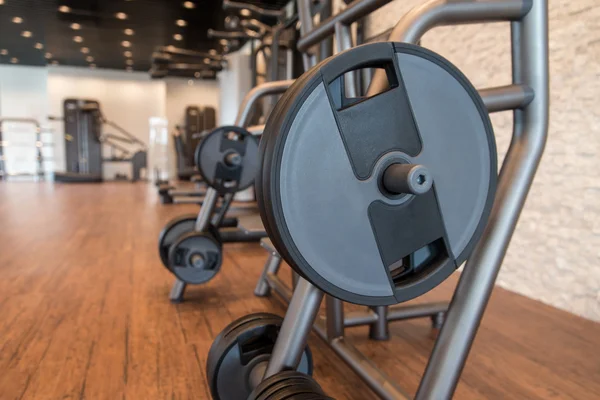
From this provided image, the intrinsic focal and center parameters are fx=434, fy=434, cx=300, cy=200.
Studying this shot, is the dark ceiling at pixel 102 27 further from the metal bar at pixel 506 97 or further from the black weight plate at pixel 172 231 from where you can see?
the metal bar at pixel 506 97

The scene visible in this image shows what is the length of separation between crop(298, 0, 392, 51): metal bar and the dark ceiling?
4.88 meters

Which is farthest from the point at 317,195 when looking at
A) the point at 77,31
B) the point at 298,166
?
the point at 77,31

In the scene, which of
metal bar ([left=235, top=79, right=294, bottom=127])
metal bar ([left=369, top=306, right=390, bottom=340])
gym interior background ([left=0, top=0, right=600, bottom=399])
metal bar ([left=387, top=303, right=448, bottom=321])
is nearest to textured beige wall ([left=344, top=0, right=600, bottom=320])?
gym interior background ([left=0, top=0, right=600, bottom=399])

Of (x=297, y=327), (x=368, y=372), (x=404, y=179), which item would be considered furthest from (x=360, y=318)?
(x=404, y=179)

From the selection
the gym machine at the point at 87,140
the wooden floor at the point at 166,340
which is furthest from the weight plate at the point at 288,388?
the gym machine at the point at 87,140

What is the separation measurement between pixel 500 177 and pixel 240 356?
1.91 ft

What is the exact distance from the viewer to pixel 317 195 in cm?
52

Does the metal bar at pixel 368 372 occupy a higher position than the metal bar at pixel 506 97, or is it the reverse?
the metal bar at pixel 506 97

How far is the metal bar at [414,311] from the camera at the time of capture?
137 cm

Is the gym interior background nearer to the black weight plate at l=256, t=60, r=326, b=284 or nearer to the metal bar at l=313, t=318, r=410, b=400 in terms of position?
the metal bar at l=313, t=318, r=410, b=400

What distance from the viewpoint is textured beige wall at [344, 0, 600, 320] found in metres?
1.56

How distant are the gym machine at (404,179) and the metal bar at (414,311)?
74 centimetres

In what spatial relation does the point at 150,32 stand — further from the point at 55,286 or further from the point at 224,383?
the point at 224,383

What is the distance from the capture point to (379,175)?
0.55m
